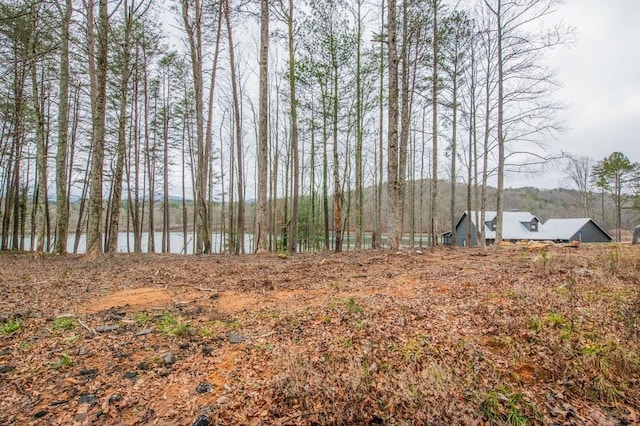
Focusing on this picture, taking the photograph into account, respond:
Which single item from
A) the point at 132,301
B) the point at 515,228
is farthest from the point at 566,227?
the point at 132,301

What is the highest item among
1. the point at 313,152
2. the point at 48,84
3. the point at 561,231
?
the point at 48,84

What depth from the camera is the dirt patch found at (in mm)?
3885

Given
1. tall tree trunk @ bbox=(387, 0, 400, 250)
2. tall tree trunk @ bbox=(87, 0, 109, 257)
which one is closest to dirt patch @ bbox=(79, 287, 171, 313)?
tall tree trunk @ bbox=(87, 0, 109, 257)

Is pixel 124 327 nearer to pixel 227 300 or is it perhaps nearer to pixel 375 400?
pixel 227 300

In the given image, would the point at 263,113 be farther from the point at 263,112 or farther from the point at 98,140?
the point at 98,140

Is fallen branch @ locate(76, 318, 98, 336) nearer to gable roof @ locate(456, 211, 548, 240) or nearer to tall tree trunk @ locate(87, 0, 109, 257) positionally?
tall tree trunk @ locate(87, 0, 109, 257)

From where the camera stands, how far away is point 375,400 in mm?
2051

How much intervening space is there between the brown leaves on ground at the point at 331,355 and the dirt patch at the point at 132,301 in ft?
0.12

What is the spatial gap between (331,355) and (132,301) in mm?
3265

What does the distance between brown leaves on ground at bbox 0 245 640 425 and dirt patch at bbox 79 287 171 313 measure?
1.4 inches

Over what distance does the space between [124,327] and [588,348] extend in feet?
14.7

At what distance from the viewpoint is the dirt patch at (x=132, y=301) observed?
153 inches

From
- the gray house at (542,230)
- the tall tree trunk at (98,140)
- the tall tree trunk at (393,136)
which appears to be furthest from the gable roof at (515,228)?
the tall tree trunk at (98,140)

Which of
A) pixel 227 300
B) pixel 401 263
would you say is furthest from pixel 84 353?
pixel 401 263
